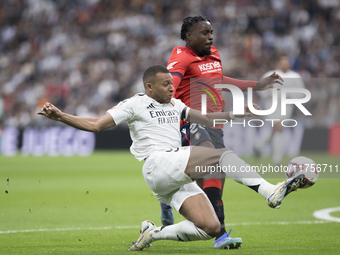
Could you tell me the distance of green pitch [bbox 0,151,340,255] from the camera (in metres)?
4.87

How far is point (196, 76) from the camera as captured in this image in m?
5.33

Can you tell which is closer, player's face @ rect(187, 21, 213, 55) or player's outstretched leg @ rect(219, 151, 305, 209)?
player's outstretched leg @ rect(219, 151, 305, 209)

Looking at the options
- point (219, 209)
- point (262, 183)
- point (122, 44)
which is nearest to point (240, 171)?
point (262, 183)

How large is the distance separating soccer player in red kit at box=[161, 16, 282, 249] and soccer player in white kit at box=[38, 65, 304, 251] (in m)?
0.39

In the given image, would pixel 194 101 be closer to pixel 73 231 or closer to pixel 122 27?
pixel 73 231

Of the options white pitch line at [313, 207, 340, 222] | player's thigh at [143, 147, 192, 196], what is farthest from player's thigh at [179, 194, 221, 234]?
white pitch line at [313, 207, 340, 222]

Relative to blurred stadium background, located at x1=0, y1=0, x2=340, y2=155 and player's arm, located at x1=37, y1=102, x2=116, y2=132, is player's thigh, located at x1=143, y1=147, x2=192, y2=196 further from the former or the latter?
blurred stadium background, located at x1=0, y1=0, x2=340, y2=155

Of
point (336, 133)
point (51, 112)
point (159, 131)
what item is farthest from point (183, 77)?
point (336, 133)

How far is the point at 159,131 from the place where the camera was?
4652 millimetres

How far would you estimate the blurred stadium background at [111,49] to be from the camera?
59.4 ft

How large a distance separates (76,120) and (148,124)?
0.74 metres

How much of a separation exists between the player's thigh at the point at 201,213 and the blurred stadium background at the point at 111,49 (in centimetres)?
1180

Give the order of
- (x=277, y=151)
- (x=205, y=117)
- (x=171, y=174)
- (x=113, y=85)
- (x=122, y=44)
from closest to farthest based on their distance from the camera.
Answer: (x=171, y=174) < (x=205, y=117) < (x=277, y=151) < (x=113, y=85) < (x=122, y=44)

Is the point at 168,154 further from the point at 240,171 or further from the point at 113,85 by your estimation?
the point at 113,85
